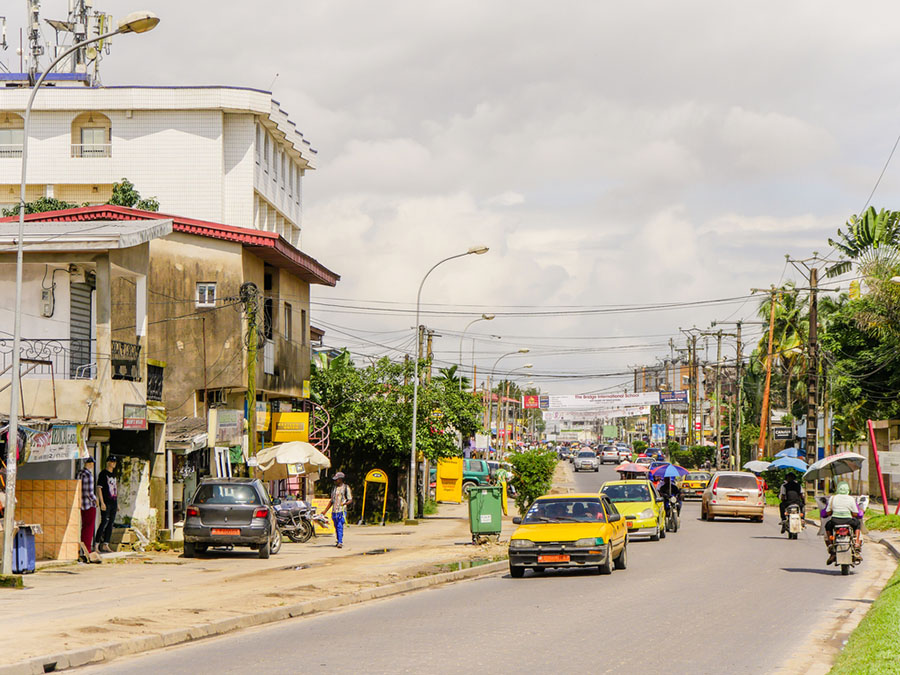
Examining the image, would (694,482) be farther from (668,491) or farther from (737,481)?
(668,491)

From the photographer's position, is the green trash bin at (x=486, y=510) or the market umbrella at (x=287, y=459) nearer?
the green trash bin at (x=486, y=510)

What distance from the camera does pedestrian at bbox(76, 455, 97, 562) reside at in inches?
914

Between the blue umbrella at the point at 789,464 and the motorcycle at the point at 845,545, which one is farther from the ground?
the blue umbrella at the point at 789,464

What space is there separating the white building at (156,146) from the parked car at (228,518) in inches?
1424

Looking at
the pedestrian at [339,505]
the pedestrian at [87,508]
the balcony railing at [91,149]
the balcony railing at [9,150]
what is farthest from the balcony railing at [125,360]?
the balcony railing at [9,150]

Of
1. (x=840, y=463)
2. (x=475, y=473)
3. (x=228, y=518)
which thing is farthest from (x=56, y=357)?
(x=475, y=473)

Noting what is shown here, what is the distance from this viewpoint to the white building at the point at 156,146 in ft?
200

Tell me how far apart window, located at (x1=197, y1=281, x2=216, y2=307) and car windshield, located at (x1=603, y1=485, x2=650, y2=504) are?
41.5ft

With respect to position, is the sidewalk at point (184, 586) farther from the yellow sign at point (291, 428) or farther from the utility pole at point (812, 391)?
the utility pole at point (812, 391)

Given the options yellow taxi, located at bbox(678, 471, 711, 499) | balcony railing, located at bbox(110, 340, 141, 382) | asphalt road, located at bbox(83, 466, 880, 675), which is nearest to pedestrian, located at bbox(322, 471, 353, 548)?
balcony railing, located at bbox(110, 340, 141, 382)

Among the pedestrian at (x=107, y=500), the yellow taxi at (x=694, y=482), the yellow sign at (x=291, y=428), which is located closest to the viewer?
the pedestrian at (x=107, y=500)

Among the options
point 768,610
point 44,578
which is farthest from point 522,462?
point 768,610

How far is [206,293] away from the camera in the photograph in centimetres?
3425

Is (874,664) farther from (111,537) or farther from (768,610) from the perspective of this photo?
(111,537)
